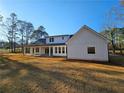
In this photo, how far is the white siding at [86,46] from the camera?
70.4ft

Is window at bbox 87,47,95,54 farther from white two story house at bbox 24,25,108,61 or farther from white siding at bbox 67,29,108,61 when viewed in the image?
white siding at bbox 67,29,108,61

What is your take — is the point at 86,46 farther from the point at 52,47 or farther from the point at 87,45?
the point at 52,47

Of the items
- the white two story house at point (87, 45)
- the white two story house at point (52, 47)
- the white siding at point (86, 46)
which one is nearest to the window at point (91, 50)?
the white two story house at point (87, 45)

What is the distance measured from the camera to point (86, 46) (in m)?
22.6

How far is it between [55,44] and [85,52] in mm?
11274

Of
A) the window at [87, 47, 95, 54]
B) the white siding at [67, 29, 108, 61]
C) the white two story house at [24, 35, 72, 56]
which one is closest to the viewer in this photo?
the white siding at [67, 29, 108, 61]

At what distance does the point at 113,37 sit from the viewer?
40500 millimetres

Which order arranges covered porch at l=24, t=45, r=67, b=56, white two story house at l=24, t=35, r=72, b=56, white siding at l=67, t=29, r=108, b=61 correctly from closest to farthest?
1. white siding at l=67, t=29, r=108, b=61
2. covered porch at l=24, t=45, r=67, b=56
3. white two story house at l=24, t=35, r=72, b=56

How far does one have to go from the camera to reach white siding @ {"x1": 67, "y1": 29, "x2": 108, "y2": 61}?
21.5m

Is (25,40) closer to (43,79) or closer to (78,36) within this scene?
(78,36)

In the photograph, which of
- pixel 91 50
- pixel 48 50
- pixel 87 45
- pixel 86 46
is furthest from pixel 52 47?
pixel 91 50

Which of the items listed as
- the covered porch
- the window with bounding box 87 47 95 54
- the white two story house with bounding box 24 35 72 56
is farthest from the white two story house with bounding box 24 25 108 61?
the white two story house with bounding box 24 35 72 56

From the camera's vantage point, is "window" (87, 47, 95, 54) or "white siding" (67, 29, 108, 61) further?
"window" (87, 47, 95, 54)

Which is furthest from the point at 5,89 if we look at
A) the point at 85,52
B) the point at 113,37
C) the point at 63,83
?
the point at 113,37
